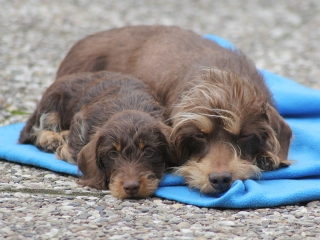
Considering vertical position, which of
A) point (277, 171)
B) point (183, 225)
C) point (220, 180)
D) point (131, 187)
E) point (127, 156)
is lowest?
point (183, 225)

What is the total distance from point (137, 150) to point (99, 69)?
3190 mm

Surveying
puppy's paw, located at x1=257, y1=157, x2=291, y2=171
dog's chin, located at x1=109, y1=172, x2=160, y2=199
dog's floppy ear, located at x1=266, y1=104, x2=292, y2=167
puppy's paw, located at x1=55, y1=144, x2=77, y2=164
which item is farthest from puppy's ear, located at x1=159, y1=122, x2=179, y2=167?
puppy's paw, located at x1=55, y1=144, x2=77, y2=164

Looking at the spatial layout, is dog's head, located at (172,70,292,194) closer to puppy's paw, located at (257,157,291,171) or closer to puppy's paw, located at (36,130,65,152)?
puppy's paw, located at (257,157,291,171)

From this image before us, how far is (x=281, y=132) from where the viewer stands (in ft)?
22.6

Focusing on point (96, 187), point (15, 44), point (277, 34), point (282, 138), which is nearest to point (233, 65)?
point (282, 138)

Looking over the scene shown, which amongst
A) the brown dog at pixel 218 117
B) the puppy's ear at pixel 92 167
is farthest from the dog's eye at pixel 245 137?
the puppy's ear at pixel 92 167

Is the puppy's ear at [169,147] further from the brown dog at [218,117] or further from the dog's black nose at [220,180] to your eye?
the dog's black nose at [220,180]

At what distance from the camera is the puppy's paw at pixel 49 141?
293 inches

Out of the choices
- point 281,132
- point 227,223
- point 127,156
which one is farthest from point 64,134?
point 227,223

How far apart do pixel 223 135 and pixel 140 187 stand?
37.4 inches

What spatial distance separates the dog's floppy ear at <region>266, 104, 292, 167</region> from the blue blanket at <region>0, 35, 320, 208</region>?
0.14m

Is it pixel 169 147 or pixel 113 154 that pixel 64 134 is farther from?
pixel 169 147

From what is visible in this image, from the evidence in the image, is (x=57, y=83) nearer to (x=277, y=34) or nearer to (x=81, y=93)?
(x=81, y=93)

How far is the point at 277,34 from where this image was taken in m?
16.7
